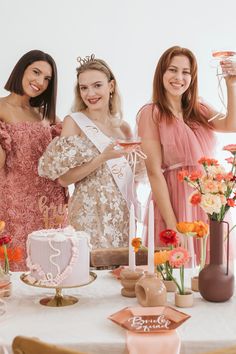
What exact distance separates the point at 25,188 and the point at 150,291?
121cm

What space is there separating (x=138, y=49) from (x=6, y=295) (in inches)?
87.6

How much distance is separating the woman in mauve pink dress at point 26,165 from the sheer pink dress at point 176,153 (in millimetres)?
466

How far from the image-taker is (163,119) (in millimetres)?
2096

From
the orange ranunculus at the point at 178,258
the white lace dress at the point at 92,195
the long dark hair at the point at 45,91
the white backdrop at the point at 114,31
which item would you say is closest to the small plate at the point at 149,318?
the orange ranunculus at the point at 178,258

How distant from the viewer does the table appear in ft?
3.32

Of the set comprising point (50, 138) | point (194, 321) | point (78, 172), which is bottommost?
point (194, 321)

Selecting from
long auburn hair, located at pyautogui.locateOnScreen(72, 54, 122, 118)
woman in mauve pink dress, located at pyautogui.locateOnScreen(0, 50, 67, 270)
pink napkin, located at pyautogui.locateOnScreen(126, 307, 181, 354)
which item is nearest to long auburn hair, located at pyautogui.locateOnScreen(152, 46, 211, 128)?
long auburn hair, located at pyautogui.locateOnScreen(72, 54, 122, 118)

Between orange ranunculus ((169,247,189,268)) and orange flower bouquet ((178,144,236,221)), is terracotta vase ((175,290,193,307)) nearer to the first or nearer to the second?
orange ranunculus ((169,247,189,268))

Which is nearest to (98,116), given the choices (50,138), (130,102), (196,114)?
(50,138)

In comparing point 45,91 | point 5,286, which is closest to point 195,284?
point 5,286

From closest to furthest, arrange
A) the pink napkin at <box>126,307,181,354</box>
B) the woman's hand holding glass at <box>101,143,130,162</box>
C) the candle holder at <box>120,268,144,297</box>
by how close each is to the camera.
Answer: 1. the pink napkin at <box>126,307,181,354</box>
2. the candle holder at <box>120,268,144,297</box>
3. the woman's hand holding glass at <box>101,143,130,162</box>

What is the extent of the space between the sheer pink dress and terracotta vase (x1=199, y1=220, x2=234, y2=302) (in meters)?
0.78

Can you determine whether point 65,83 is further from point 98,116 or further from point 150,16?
point 98,116

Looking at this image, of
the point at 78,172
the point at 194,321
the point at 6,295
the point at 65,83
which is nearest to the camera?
the point at 194,321
